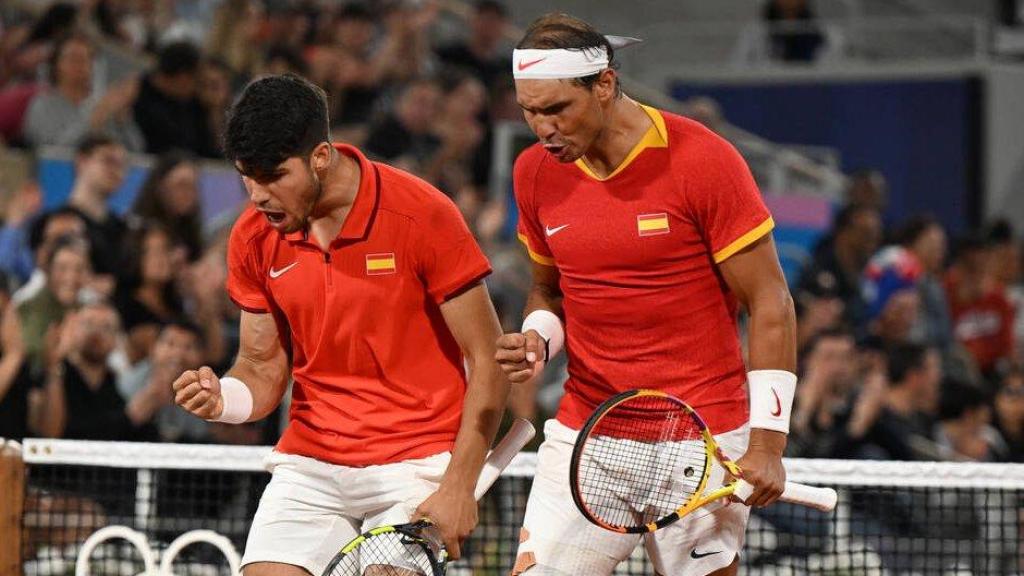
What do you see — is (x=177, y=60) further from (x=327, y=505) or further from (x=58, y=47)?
(x=327, y=505)

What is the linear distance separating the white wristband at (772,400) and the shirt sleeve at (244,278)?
4.71 feet

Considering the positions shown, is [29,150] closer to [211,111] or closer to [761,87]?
[211,111]

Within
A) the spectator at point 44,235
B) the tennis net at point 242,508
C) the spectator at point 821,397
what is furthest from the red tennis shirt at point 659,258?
the spectator at point 821,397

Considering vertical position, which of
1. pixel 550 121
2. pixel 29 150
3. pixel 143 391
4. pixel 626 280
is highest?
pixel 550 121

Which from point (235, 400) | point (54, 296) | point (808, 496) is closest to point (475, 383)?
point (235, 400)

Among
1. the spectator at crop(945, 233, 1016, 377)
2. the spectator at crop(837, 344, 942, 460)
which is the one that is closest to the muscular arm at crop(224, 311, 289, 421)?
the spectator at crop(837, 344, 942, 460)

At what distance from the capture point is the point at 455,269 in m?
4.49

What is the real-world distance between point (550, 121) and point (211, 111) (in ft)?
22.0

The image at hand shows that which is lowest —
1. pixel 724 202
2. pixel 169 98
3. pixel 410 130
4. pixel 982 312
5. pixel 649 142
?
pixel 982 312

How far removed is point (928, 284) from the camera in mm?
12867

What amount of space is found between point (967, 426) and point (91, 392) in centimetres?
574

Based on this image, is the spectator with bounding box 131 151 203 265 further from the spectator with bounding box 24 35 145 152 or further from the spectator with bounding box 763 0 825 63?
the spectator with bounding box 763 0 825 63

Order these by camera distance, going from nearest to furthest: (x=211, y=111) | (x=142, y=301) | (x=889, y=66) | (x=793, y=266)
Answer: (x=142, y=301) → (x=211, y=111) → (x=793, y=266) → (x=889, y=66)

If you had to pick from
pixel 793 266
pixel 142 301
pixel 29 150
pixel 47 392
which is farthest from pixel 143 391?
pixel 793 266
